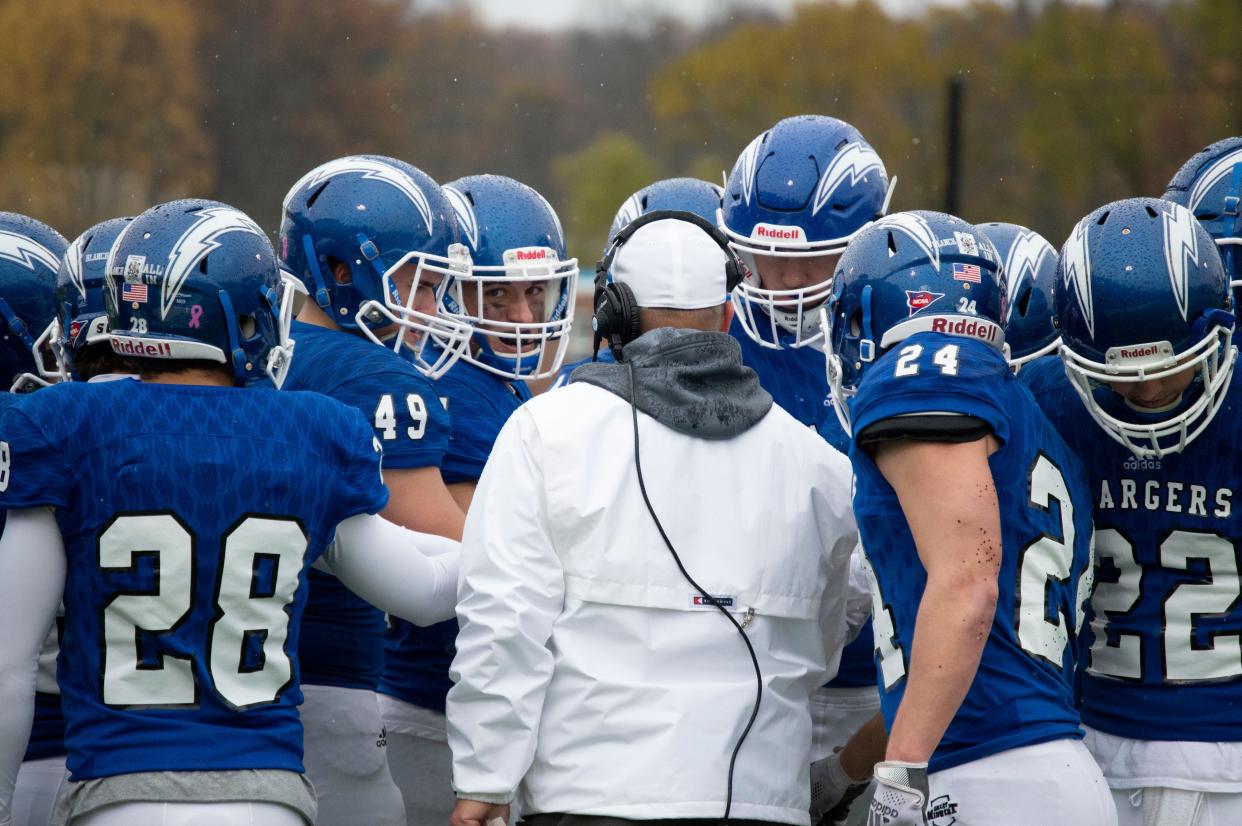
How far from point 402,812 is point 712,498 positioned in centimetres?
128

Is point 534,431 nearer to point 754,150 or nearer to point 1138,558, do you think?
point 1138,558

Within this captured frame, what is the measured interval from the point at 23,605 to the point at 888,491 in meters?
1.51

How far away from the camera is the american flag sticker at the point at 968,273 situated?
277 cm

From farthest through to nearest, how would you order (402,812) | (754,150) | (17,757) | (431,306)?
(754,150) → (431,306) → (402,812) → (17,757)

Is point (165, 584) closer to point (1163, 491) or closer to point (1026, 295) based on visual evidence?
point (1163, 491)

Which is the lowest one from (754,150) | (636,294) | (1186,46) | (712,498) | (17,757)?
(17,757)

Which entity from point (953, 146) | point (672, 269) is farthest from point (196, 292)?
point (953, 146)

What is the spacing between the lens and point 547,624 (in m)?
2.65

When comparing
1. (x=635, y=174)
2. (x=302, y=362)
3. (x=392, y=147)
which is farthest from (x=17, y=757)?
(x=635, y=174)

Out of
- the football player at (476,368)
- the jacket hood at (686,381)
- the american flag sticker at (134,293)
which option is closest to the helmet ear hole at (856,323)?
the jacket hood at (686,381)

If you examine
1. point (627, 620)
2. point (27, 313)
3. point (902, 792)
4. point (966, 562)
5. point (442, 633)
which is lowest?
point (442, 633)

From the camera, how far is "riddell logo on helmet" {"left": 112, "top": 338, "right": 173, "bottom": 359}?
8.66 ft

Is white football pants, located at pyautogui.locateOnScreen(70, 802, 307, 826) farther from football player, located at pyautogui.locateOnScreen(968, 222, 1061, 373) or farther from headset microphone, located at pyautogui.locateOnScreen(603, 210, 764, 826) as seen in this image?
football player, located at pyautogui.locateOnScreen(968, 222, 1061, 373)

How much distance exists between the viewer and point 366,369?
338cm
